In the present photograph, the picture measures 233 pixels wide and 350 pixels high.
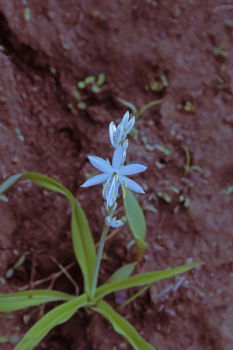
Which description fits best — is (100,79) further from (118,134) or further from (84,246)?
(118,134)

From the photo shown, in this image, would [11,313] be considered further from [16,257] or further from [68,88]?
[68,88]

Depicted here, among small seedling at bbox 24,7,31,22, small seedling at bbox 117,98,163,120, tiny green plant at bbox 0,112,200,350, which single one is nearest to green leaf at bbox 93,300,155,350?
tiny green plant at bbox 0,112,200,350

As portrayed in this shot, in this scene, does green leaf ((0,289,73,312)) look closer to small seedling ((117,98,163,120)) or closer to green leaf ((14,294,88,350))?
green leaf ((14,294,88,350))

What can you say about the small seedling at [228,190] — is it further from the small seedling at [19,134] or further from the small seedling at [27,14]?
the small seedling at [27,14]

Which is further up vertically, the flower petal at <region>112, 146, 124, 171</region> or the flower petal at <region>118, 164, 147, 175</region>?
the flower petal at <region>112, 146, 124, 171</region>

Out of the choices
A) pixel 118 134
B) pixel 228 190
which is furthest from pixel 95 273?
pixel 228 190

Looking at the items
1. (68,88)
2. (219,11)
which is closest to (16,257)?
(68,88)

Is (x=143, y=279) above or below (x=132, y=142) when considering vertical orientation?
below

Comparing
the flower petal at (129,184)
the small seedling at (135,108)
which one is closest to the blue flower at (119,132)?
the flower petal at (129,184)
